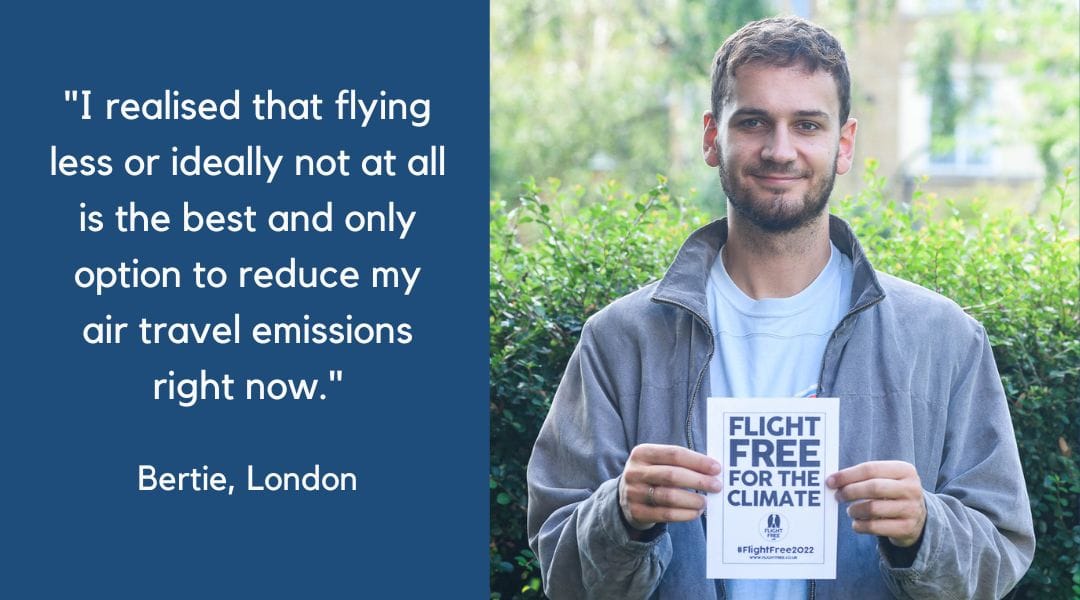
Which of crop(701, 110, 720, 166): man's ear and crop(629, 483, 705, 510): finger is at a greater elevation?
crop(701, 110, 720, 166): man's ear

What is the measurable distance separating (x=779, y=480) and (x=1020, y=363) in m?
1.83

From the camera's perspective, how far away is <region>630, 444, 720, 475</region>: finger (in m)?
2.57

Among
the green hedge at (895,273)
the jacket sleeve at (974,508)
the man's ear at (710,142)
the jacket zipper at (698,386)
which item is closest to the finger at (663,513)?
the jacket zipper at (698,386)

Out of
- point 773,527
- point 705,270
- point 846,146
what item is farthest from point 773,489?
point 846,146

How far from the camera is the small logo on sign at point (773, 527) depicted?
267 cm

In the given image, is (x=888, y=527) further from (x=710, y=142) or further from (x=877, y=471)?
(x=710, y=142)

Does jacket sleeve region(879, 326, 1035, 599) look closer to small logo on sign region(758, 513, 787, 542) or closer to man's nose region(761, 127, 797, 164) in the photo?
small logo on sign region(758, 513, 787, 542)

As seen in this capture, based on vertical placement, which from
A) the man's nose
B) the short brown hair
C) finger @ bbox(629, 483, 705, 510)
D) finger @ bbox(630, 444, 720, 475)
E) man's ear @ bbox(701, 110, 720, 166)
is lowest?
finger @ bbox(629, 483, 705, 510)

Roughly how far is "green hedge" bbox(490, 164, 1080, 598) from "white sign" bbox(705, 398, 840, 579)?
5.21 ft

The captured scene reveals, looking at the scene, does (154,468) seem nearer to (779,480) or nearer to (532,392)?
(532,392)

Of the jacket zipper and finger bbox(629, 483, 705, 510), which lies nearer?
finger bbox(629, 483, 705, 510)

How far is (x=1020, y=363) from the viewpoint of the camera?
4238 millimetres

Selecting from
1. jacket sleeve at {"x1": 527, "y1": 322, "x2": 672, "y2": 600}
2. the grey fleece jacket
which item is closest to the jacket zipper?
the grey fleece jacket

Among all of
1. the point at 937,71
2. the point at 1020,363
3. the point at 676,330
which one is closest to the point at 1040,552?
the point at 1020,363
